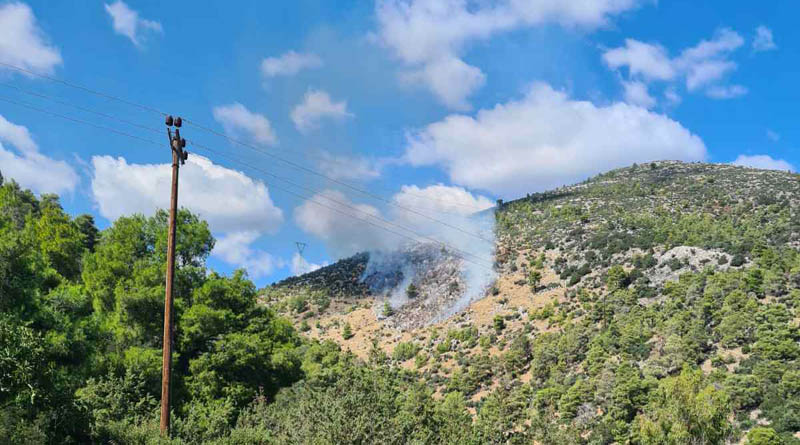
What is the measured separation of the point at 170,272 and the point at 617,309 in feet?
166

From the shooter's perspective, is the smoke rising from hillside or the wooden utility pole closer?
the wooden utility pole

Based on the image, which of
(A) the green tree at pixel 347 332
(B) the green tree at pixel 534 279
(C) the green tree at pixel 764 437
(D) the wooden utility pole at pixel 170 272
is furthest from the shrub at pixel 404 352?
(D) the wooden utility pole at pixel 170 272

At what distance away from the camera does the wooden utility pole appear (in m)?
13.6

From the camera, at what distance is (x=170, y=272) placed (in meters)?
14.1

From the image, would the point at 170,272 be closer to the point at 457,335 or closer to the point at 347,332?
the point at 457,335

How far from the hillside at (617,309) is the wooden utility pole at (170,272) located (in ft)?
27.8

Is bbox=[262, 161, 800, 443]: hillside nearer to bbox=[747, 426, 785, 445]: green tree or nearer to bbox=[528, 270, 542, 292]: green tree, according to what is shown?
bbox=[528, 270, 542, 292]: green tree

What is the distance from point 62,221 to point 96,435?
1011 inches

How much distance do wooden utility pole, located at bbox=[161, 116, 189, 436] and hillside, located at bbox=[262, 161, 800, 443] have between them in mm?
8463

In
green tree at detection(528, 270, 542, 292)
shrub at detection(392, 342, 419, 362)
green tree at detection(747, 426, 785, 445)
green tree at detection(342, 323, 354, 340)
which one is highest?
green tree at detection(528, 270, 542, 292)

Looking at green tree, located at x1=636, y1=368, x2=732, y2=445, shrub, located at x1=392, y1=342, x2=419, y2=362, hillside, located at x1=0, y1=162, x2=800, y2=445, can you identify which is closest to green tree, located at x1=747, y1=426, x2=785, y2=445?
hillside, located at x1=0, y1=162, x2=800, y2=445

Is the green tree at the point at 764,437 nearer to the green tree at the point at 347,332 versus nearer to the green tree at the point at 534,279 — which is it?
the green tree at the point at 534,279

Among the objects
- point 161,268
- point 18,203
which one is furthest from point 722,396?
point 18,203

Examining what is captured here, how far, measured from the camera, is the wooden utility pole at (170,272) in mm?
13602
